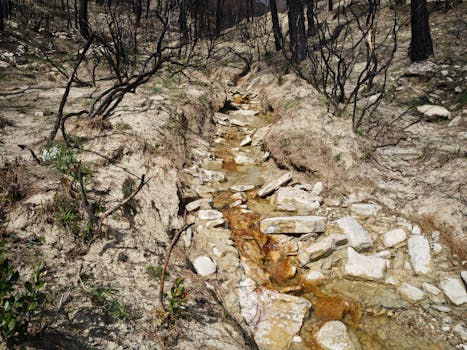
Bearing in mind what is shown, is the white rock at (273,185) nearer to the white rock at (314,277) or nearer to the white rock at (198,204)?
the white rock at (198,204)

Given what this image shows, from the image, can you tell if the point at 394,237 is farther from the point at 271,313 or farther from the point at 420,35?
the point at 420,35

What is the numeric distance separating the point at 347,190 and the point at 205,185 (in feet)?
6.61

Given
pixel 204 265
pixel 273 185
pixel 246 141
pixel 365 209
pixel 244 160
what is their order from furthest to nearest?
pixel 246 141
pixel 244 160
pixel 273 185
pixel 365 209
pixel 204 265

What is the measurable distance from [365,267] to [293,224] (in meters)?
0.90

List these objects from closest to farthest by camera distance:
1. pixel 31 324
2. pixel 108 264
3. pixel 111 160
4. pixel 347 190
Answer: pixel 31 324 → pixel 108 264 → pixel 111 160 → pixel 347 190

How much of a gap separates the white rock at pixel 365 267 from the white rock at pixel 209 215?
155 cm

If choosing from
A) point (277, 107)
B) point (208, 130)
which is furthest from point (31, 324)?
point (277, 107)

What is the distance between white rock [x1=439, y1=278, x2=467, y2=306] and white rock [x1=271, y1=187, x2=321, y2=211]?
1539 millimetres

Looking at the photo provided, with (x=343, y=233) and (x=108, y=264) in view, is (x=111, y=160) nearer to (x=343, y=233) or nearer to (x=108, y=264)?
(x=108, y=264)

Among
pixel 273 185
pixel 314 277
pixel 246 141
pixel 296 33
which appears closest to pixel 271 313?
pixel 314 277

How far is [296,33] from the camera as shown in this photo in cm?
880

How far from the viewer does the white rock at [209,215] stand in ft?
12.0

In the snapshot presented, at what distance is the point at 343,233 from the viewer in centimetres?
337

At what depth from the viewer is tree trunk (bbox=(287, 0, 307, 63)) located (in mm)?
8373
